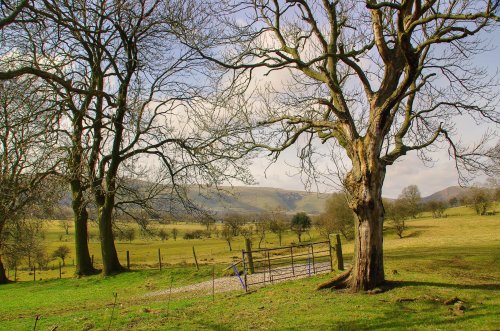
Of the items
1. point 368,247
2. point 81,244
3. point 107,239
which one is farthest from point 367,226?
point 81,244

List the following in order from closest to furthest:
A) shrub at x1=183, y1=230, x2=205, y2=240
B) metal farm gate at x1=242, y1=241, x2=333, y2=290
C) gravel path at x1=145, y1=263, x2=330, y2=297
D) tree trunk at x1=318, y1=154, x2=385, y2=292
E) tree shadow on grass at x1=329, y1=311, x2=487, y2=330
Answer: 1. tree shadow on grass at x1=329, y1=311, x2=487, y2=330
2. tree trunk at x1=318, y1=154, x2=385, y2=292
3. gravel path at x1=145, y1=263, x2=330, y2=297
4. metal farm gate at x1=242, y1=241, x2=333, y2=290
5. shrub at x1=183, y1=230, x2=205, y2=240

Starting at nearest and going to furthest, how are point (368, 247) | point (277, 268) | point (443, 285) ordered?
point (368, 247) → point (443, 285) → point (277, 268)

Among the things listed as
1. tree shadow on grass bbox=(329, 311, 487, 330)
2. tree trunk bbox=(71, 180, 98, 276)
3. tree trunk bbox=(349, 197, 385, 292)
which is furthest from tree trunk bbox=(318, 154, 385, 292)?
tree trunk bbox=(71, 180, 98, 276)

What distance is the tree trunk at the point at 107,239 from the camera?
22047 millimetres

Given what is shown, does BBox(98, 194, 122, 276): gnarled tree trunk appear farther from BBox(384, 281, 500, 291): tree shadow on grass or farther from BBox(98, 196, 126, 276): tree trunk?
BBox(384, 281, 500, 291): tree shadow on grass

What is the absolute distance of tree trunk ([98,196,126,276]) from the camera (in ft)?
72.3

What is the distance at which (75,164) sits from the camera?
12.8 meters

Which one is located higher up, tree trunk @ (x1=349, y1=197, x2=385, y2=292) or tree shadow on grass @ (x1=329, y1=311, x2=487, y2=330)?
tree trunk @ (x1=349, y1=197, x2=385, y2=292)

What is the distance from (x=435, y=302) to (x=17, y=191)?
11368 mm

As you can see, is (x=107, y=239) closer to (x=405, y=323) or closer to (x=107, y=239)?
(x=107, y=239)

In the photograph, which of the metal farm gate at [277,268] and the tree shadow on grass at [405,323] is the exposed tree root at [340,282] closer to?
the metal farm gate at [277,268]

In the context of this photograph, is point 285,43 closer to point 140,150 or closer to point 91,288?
point 140,150

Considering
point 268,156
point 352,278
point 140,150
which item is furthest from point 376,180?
point 140,150

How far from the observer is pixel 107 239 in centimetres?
2242
